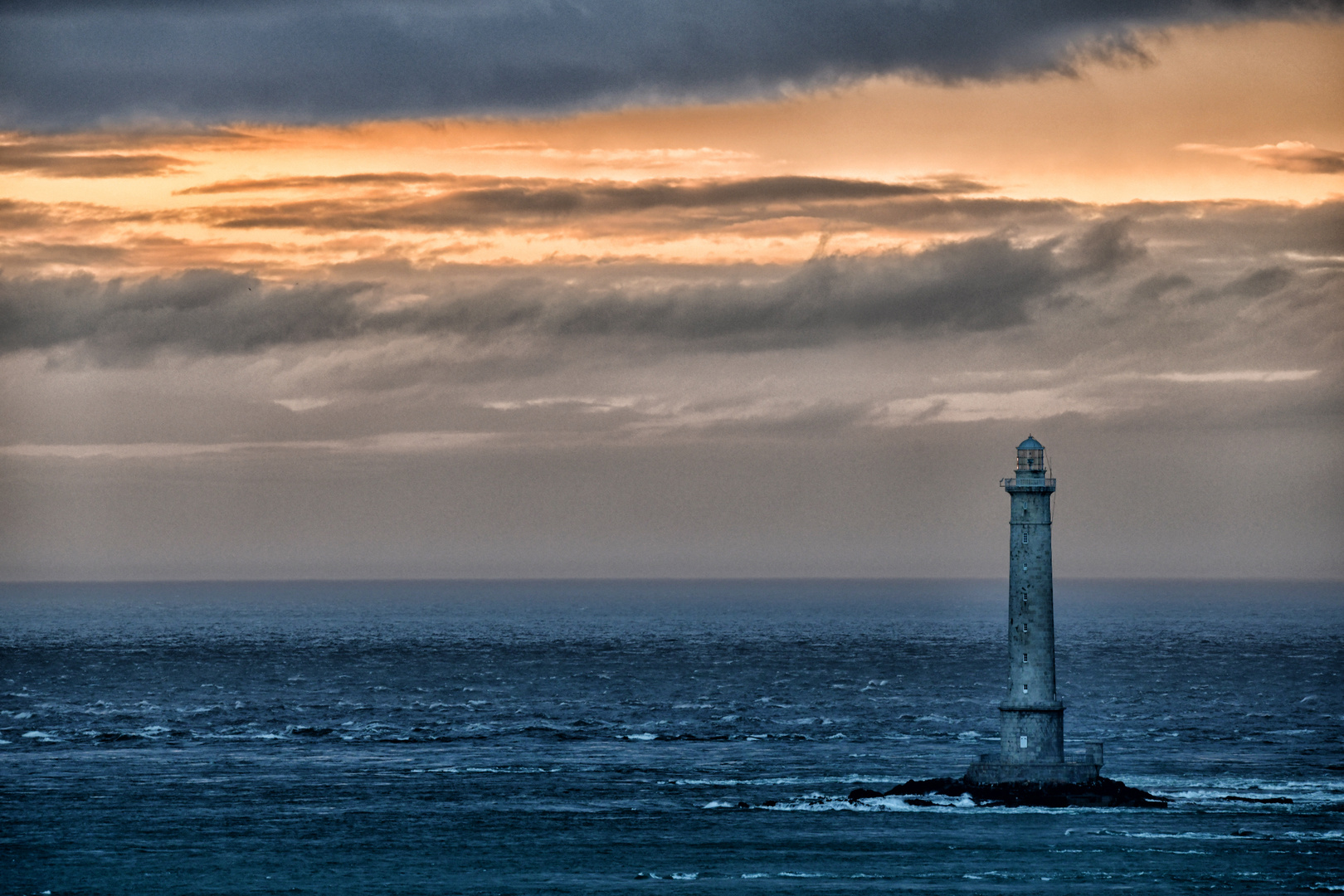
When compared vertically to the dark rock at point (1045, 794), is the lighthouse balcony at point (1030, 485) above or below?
above

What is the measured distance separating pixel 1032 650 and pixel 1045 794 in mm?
6298

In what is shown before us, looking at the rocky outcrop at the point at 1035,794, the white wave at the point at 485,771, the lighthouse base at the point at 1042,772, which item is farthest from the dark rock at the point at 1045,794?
the white wave at the point at 485,771

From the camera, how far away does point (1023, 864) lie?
6862 cm

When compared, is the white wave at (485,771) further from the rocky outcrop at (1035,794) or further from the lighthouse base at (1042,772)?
the lighthouse base at (1042,772)

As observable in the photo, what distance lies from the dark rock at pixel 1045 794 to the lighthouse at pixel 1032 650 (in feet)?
1.19

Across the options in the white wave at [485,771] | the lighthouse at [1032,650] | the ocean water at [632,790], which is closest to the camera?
the ocean water at [632,790]

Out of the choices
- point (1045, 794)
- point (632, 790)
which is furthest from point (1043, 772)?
point (632, 790)

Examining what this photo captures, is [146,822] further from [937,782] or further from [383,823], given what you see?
[937,782]

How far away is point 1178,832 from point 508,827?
28363mm

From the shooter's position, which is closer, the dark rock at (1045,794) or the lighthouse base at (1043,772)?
the dark rock at (1045,794)

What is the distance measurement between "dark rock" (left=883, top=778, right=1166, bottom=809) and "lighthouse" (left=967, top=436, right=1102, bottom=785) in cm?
36

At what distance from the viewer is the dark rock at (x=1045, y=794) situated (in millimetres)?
78312

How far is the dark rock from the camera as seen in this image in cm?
7831

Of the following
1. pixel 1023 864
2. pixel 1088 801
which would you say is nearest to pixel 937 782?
pixel 1088 801
